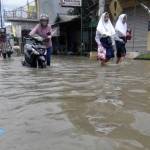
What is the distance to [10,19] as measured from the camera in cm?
4375

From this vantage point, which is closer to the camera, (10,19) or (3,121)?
(3,121)

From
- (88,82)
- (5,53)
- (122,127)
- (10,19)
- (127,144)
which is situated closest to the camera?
(127,144)

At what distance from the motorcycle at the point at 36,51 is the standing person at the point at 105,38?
5.01 feet

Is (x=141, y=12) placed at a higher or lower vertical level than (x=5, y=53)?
higher

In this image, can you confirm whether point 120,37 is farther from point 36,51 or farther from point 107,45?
point 36,51

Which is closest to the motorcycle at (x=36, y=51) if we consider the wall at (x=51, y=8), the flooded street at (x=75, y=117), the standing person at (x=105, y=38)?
the standing person at (x=105, y=38)

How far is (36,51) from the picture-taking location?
12641 millimetres

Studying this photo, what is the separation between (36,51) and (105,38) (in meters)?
1.97

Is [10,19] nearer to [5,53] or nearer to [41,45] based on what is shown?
[5,53]

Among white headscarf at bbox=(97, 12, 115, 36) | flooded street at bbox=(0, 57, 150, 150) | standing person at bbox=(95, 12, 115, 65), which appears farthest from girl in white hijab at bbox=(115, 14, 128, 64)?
flooded street at bbox=(0, 57, 150, 150)

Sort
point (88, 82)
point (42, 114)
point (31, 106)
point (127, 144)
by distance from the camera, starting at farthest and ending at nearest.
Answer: point (88, 82) → point (31, 106) → point (42, 114) → point (127, 144)

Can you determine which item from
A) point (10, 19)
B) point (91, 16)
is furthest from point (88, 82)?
point (10, 19)

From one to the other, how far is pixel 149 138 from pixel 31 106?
1.87 meters

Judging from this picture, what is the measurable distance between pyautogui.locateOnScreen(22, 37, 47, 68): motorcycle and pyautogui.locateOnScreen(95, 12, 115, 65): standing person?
5.01ft
